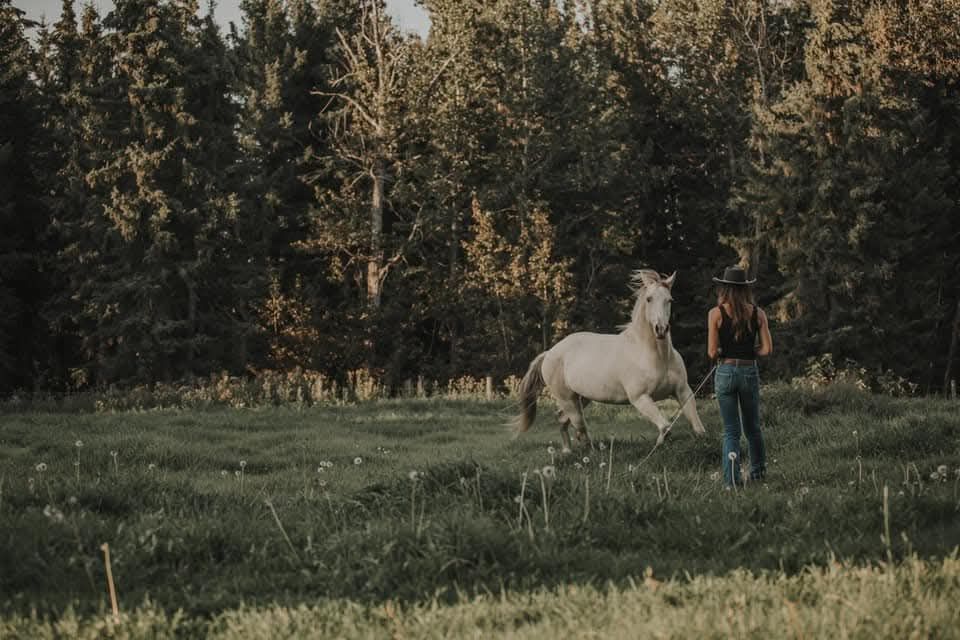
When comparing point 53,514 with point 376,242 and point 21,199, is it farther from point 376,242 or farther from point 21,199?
point 21,199

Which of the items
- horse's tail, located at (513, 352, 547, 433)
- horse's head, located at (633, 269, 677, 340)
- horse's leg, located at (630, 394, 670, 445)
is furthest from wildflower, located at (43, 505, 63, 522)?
horse's tail, located at (513, 352, 547, 433)

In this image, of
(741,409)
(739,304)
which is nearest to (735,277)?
(739,304)

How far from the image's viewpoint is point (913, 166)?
30.3 m

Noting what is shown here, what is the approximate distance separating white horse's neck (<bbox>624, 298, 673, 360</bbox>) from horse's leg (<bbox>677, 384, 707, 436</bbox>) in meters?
0.54

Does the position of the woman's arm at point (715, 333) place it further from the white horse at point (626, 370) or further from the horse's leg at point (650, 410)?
the horse's leg at point (650, 410)

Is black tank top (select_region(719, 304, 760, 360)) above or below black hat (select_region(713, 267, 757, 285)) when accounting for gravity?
below

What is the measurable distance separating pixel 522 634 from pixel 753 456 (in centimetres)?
521

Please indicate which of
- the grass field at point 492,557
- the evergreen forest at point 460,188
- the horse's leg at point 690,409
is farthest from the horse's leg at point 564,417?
the evergreen forest at point 460,188

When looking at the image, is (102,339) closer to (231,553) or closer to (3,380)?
(3,380)

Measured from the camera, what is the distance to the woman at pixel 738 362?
340 inches

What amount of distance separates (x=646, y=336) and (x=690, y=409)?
108 cm

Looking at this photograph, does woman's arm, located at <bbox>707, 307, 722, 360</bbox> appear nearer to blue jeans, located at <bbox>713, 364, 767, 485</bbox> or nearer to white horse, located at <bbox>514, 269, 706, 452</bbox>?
blue jeans, located at <bbox>713, 364, 767, 485</bbox>

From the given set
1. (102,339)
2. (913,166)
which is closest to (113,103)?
(102,339)

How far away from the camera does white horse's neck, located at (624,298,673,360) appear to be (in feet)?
37.0
